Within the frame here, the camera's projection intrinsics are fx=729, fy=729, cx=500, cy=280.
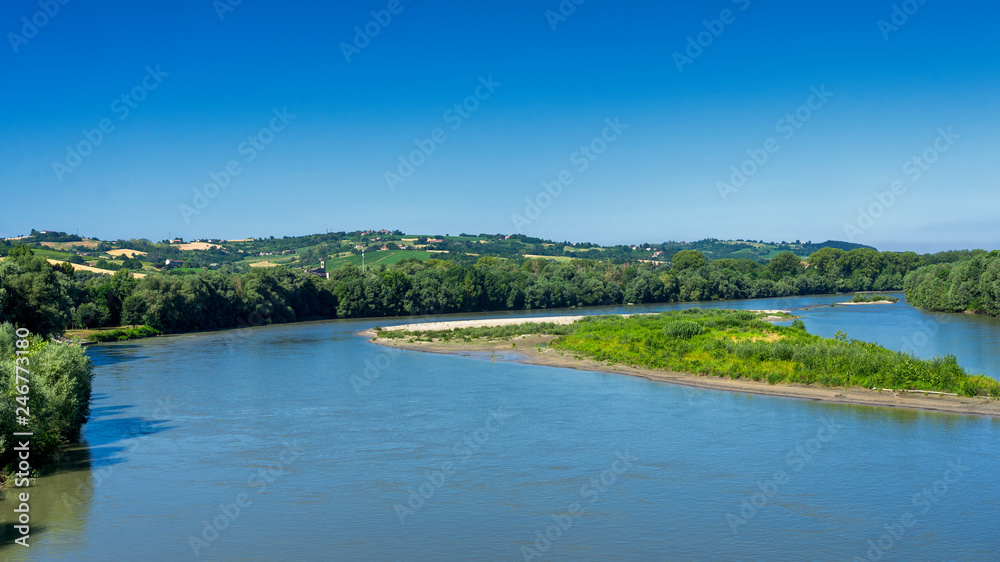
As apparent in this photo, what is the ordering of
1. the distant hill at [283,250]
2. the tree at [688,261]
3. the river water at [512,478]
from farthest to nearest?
1. the tree at [688,261]
2. the distant hill at [283,250]
3. the river water at [512,478]

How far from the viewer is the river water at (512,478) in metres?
14.1

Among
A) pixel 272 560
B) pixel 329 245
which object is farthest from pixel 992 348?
pixel 329 245

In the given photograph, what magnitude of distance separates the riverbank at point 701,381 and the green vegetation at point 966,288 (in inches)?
1741

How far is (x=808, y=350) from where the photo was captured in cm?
3180

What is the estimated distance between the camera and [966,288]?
236 feet

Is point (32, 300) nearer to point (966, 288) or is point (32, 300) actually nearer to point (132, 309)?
point (132, 309)

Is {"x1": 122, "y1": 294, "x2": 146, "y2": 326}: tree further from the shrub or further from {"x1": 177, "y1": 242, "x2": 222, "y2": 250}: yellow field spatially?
{"x1": 177, "y1": 242, "x2": 222, "y2": 250}: yellow field

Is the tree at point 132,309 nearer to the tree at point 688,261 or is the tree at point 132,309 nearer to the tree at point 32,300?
the tree at point 32,300

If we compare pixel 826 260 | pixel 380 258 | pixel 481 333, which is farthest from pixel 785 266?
pixel 481 333

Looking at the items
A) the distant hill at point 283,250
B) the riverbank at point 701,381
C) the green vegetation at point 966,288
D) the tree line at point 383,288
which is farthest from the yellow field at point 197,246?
the green vegetation at point 966,288

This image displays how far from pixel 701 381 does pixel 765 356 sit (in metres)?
3.28

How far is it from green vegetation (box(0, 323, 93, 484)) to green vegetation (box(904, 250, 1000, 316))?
72002mm

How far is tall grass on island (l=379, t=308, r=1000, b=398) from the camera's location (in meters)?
27.7

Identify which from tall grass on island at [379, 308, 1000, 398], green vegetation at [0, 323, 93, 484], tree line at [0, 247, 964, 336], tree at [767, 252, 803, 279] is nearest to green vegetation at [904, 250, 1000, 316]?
tree line at [0, 247, 964, 336]
